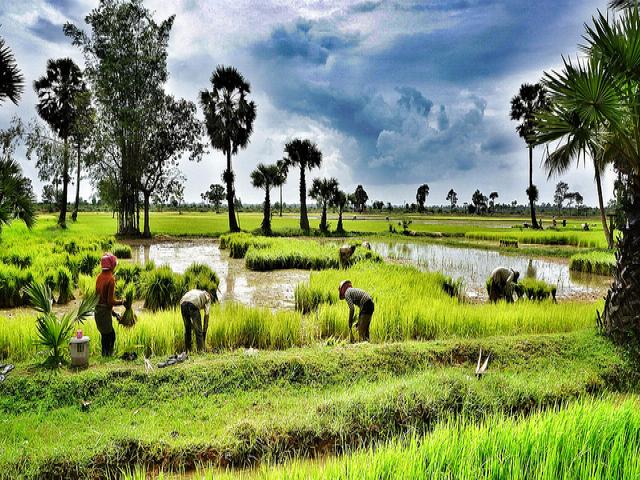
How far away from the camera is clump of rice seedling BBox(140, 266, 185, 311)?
9320 mm

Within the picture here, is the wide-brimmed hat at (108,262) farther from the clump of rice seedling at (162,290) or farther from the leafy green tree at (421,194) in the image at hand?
the leafy green tree at (421,194)

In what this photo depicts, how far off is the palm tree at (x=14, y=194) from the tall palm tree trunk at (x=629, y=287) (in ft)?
44.1

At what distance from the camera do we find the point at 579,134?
5926mm

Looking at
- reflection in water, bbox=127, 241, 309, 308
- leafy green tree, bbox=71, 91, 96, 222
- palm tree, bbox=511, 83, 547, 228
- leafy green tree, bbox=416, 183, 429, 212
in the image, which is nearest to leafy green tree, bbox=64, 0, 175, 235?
leafy green tree, bbox=71, 91, 96, 222

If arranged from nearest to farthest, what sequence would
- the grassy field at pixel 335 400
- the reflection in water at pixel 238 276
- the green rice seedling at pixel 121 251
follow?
the grassy field at pixel 335 400, the reflection in water at pixel 238 276, the green rice seedling at pixel 121 251

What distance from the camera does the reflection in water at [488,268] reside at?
1249cm

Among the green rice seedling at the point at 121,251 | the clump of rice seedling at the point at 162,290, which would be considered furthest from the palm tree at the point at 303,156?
the clump of rice seedling at the point at 162,290

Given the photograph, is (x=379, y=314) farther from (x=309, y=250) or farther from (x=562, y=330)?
(x=309, y=250)

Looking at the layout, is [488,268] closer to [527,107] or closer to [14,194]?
Answer: [14,194]

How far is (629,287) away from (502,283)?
3708 mm

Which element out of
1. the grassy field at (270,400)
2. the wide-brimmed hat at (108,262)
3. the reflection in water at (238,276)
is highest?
the wide-brimmed hat at (108,262)

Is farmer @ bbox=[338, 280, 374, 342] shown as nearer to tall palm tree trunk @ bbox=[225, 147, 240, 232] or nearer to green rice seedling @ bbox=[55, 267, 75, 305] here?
green rice seedling @ bbox=[55, 267, 75, 305]

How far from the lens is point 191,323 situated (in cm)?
623

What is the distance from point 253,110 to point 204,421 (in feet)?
111
